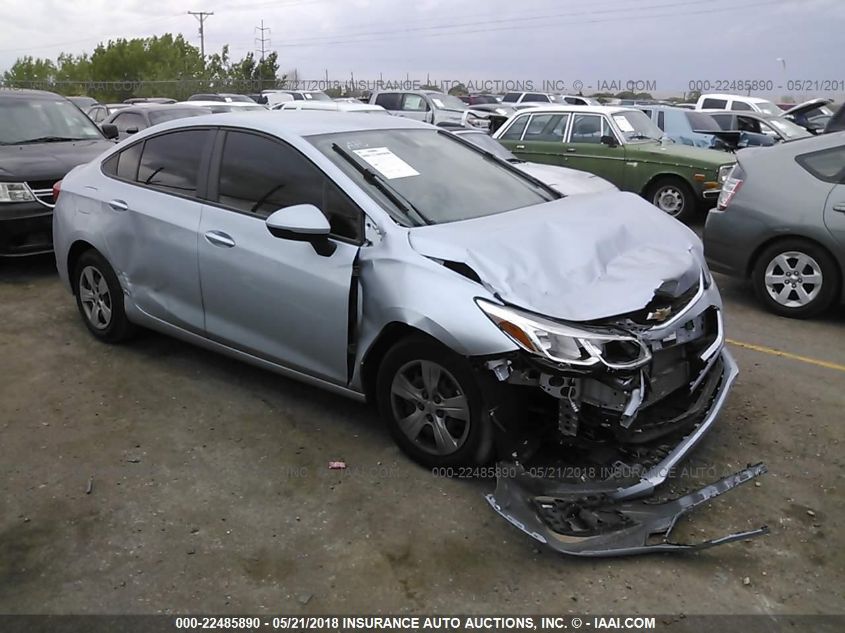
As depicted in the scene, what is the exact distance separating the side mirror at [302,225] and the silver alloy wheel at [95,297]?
209cm

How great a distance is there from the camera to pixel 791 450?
13.1ft

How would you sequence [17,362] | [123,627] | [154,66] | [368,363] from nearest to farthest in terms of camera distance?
[123,627] → [368,363] → [17,362] → [154,66]

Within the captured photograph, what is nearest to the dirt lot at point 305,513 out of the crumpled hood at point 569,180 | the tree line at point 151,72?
the crumpled hood at point 569,180

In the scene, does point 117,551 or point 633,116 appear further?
point 633,116

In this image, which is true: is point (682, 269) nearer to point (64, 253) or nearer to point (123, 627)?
point (123, 627)

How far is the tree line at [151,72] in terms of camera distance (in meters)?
41.7

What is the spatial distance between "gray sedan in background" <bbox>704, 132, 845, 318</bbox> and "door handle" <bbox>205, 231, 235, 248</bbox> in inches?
Answer: 174

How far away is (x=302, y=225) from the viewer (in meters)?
3.68

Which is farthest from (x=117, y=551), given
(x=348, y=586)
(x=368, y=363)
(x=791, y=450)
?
(x=791, y=450)

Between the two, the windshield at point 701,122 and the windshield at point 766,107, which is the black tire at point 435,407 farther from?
the windshield at point 766,107

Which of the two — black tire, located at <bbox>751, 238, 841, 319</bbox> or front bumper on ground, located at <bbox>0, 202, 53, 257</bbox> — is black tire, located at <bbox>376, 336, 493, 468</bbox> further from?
front bumper on ground, located at <bbox>0, 202, 53, 257</bbox>

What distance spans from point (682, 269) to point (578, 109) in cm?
843

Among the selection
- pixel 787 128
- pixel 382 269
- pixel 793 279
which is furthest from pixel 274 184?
pixel 787 128

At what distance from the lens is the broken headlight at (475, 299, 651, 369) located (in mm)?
3121
